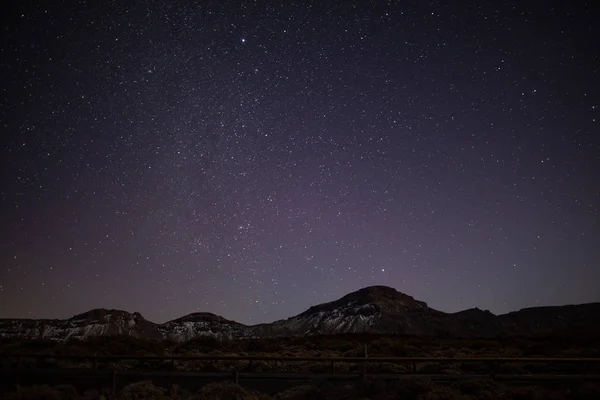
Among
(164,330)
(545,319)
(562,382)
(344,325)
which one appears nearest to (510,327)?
(545,319)

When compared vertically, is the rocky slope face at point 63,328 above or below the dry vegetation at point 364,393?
above

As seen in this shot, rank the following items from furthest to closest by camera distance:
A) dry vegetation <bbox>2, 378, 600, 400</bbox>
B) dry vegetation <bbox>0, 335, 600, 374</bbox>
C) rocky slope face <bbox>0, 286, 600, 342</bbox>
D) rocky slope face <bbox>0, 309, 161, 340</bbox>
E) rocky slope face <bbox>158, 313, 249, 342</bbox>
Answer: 1. rocky slope face <bbox>158, 313, 249, 342</bbox>
2. rocky slope face <bbox>0, 286, 600, 342</bbox>
3. rocky slope face <bbox>0, 309, 161, 340</bbox>
4. dry vegetation <bbox>0, 335, 600, 374</bbox>
5. dry vegetation <bbox>2, 378, 600, 400</bbox>

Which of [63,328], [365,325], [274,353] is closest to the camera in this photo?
[274,353]

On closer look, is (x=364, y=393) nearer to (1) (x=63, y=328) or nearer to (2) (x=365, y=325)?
(2) (x=365, y=325)

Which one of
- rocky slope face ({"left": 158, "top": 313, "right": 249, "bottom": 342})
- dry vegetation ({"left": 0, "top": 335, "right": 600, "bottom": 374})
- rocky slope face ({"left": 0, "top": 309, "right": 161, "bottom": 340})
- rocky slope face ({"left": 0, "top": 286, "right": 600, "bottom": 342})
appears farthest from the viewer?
rocky slope face ({"left": 158, "top": 313, "right": 249, "bottom": 342})

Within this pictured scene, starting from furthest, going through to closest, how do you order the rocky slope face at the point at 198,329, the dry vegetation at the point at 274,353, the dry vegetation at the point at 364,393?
1. the rocky slope face at the point at 198,329
2. the dry vegetation at the point at 274,353
3. the dry vegetation at the point at 364,393

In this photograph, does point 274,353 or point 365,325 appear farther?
point 365,325

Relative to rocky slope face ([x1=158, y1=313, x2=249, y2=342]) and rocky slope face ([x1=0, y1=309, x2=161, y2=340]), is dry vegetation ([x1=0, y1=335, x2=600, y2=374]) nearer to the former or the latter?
rocky slope face ([x1=0, y1=309, x2=161, y2=340])

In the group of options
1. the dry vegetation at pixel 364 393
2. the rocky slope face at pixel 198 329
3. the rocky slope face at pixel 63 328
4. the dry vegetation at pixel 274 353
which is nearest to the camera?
the dry vegetation at pixel 364 393

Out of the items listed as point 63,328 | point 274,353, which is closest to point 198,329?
point 63,328

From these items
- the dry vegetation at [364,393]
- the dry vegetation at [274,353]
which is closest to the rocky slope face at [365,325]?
the dry vegetation at [274,353]

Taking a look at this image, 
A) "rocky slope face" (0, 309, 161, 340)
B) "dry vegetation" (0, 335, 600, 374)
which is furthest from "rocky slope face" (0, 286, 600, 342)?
"dry vegetation" (0, 335, 600, 374)

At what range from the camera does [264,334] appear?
184m

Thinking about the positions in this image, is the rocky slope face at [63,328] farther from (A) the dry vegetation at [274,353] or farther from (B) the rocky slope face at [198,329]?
(A) the dry vegetation at [274,353]
